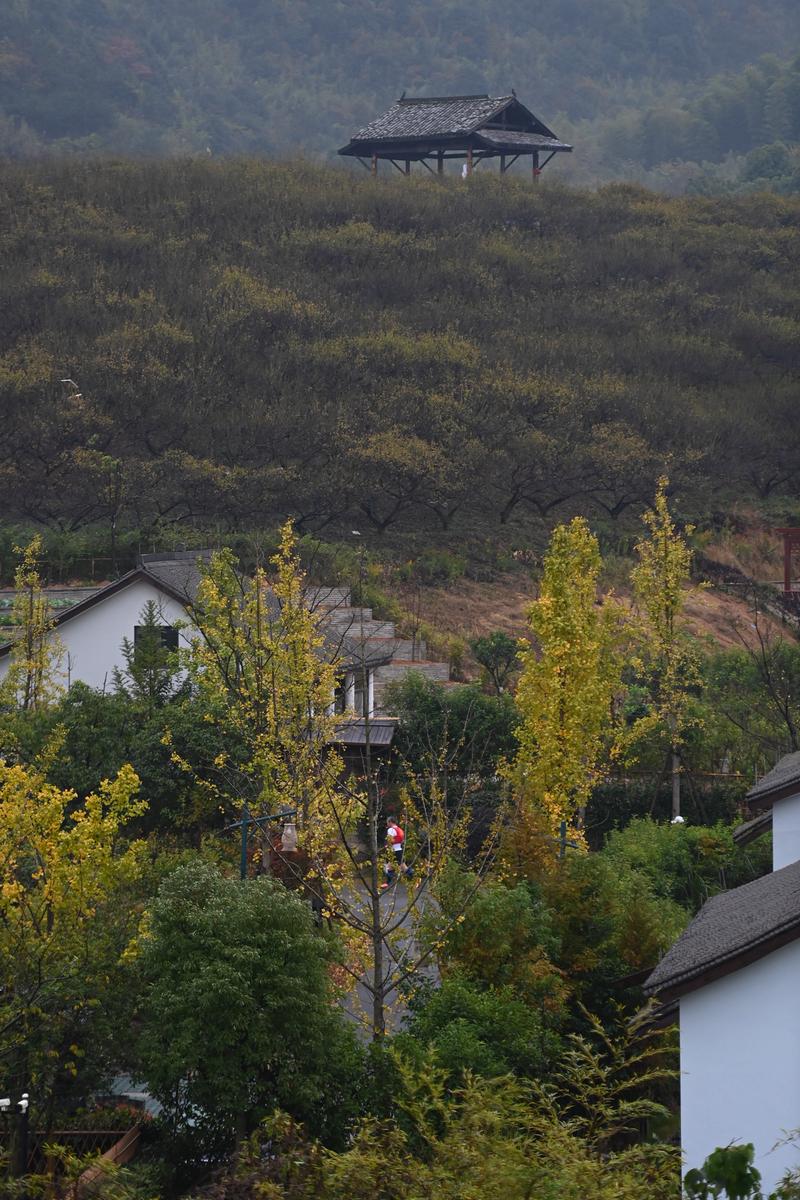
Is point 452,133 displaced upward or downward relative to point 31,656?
upward

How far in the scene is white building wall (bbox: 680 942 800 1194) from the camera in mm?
12328

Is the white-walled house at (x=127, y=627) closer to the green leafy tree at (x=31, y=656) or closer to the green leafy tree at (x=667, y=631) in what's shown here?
the green leafy tree at (x=31, y=656)

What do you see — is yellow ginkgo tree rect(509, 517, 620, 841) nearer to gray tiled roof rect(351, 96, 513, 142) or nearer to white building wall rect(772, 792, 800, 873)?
white building wall rect(772, 792, 800, 873)

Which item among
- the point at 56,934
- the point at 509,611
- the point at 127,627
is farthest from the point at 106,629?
the point at 509,611

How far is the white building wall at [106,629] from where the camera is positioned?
108 feet

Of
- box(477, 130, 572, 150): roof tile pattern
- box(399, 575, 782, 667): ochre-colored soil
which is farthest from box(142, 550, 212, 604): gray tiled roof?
box(477, 130, 572, 150): roof tile pattern

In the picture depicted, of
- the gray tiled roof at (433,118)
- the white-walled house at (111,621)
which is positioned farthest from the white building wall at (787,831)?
the gray tiled roof at (433,118)

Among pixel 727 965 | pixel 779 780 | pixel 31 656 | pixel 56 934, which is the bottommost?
pixel 727 965

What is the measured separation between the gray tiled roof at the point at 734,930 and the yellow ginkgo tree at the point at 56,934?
19.2 ft

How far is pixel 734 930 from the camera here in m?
13.6

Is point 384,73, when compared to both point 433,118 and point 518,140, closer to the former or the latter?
point 433,118

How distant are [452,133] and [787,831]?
183 feet

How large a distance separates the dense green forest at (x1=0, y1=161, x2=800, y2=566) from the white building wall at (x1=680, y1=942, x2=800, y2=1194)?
110 feet

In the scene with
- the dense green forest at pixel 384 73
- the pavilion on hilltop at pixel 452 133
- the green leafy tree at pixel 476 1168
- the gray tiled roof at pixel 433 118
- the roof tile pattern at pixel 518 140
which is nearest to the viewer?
the green leafy tree at pixel 476 1168
